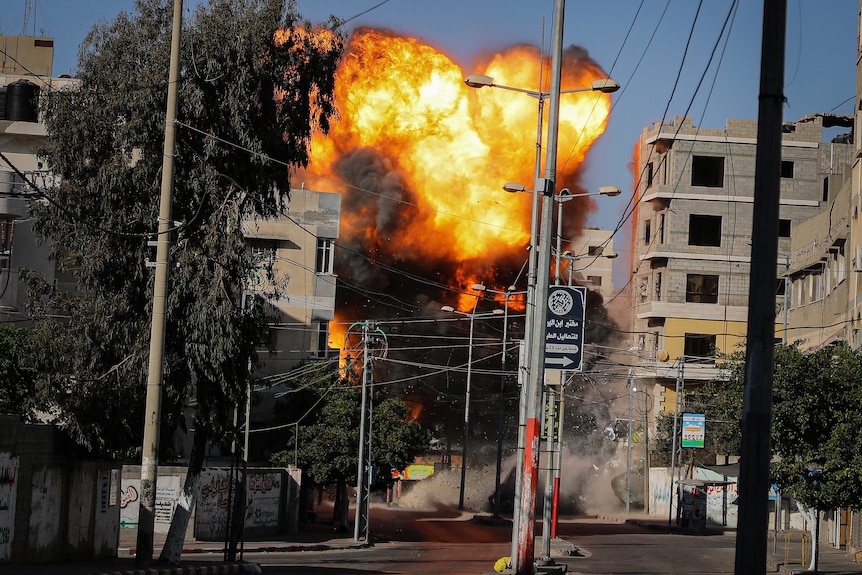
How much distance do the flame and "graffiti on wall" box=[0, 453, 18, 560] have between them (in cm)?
4666

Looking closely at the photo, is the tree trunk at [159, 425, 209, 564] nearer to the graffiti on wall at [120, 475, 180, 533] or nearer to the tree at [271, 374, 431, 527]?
the graffiti on wall at [120, 475, 180, 533]

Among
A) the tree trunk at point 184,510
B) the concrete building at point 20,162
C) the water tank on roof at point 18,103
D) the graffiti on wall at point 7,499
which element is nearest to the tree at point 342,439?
the concrete building at point 20,162

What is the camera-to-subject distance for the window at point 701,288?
7850 centimetres

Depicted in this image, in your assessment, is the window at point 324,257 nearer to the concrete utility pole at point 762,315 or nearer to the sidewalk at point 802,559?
the sidewalk at point 802,559

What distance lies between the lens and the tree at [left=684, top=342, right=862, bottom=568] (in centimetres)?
2875

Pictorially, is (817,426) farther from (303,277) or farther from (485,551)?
(303,277)

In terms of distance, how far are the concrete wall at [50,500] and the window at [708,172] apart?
57.0 m

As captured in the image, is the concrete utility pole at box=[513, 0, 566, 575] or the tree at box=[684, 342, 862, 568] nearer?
the concrete utility pole at box=[513, 0, 566, 575]

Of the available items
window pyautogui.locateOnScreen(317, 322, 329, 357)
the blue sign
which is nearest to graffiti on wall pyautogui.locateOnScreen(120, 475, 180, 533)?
window pyautogui.locateOnScreen(317, 322, 329, 357)

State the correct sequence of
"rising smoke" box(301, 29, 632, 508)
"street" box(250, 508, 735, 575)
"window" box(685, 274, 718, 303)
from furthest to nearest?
"window" box(685, 274, 718, 303) → "rising smoke" box(301, 29, 632, 508) → "street" box(250, 508, 735, 575)

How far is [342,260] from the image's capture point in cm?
8050

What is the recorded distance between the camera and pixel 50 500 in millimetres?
25891

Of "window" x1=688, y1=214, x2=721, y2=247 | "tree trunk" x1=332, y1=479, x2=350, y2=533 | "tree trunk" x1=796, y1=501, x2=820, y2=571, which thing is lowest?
"tree trunk" x1=332, y1=479, x2=350, y2=533

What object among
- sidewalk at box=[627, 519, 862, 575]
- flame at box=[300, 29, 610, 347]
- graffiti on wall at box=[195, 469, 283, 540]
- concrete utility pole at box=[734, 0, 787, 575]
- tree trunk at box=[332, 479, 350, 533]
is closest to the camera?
concrete utility pole at box=[734, 0, 787, 575]
